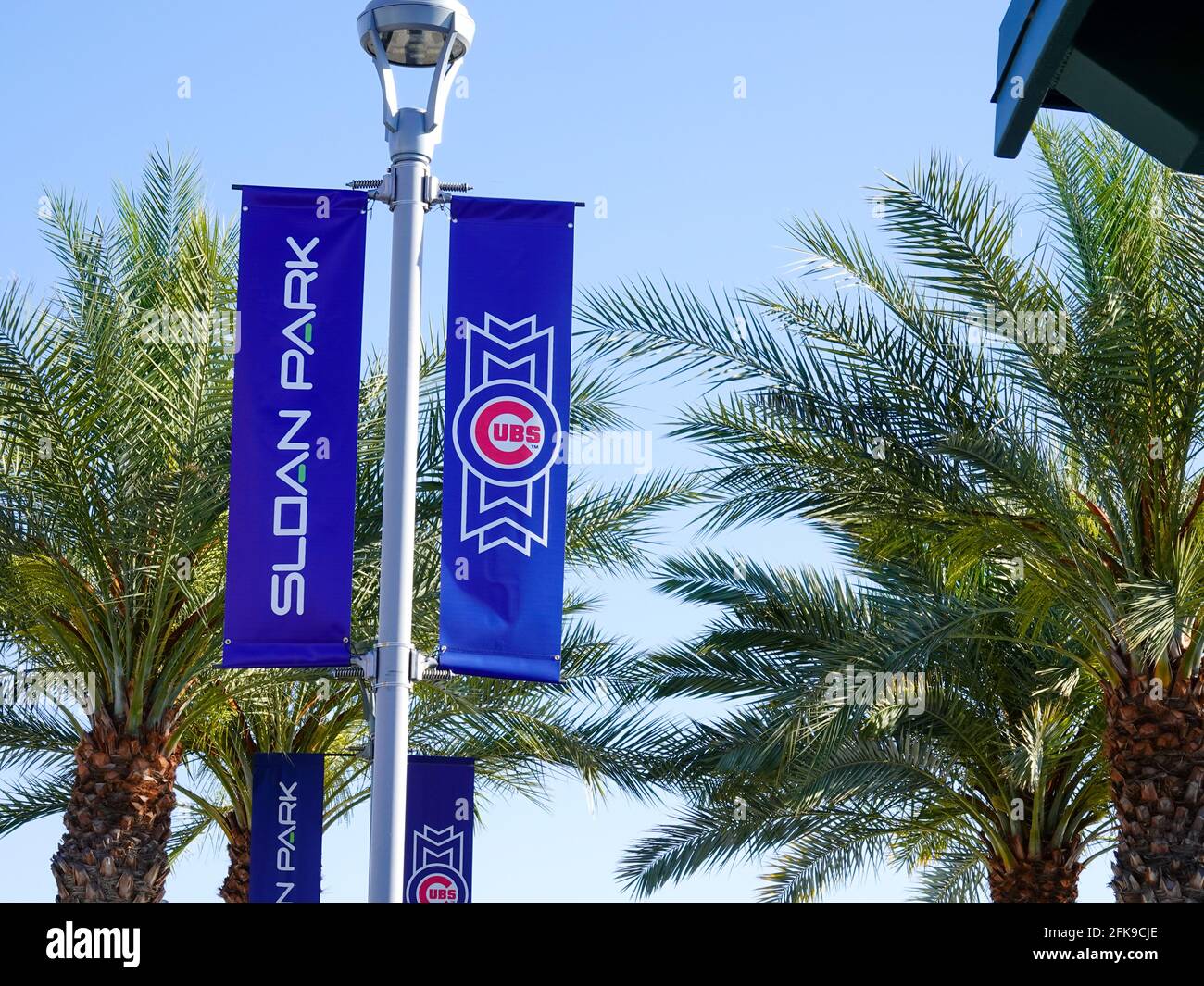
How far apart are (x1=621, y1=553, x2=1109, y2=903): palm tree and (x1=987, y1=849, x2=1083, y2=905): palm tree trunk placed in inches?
0.6

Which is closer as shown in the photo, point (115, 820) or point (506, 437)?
point (506, 437)

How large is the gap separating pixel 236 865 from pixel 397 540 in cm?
943

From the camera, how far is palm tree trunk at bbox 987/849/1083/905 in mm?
13469

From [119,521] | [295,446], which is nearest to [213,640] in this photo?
[119,521]

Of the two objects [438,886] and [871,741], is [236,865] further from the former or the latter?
[871,741]

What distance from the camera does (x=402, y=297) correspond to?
7402 millimetres

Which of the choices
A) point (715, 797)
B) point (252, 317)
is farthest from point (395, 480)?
point (715, 797)

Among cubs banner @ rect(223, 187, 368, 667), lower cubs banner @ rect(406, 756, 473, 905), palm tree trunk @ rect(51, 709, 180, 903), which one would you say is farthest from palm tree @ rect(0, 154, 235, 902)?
cubs banner @ rect(223, 187, 368, 667)

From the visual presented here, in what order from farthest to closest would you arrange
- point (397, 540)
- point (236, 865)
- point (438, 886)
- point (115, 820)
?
1. point (236, 865)
2. point (438, 886)
3. point (115, 820)
4. point (397, 540)

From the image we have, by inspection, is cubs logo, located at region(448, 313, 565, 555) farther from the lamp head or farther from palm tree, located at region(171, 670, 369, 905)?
palm tree, located at region(171, 670, 369, 905)

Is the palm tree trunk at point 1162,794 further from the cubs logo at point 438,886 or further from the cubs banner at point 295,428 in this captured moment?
the cubs banner at point 295,428

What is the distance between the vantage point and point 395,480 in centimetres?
716

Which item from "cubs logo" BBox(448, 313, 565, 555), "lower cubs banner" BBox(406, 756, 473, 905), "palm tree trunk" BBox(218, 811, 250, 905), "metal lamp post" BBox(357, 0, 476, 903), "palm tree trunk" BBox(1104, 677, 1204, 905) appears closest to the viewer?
"metal lamp post" BBox(357, 0, 476, 903)

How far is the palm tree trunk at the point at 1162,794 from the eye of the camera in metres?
10.7
